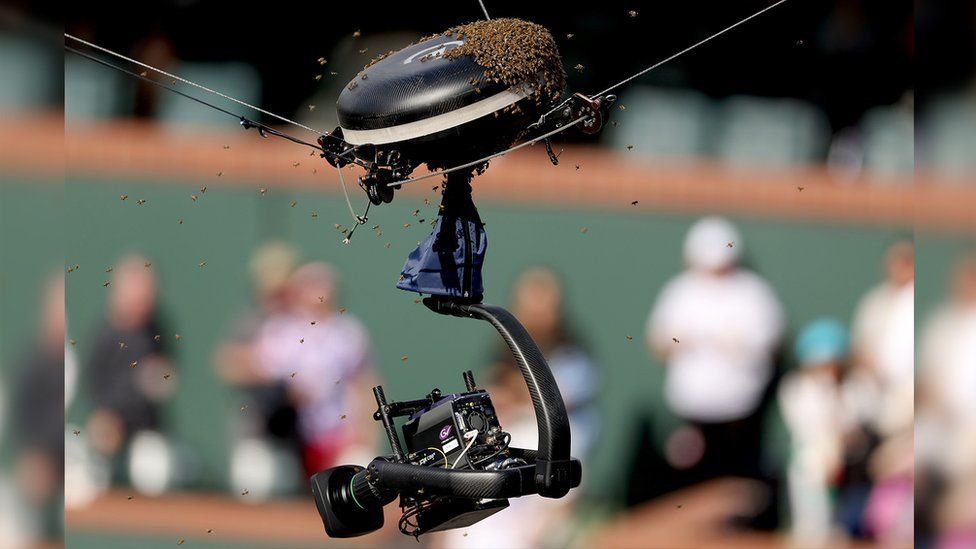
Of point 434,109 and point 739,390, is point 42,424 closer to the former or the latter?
point 434,109

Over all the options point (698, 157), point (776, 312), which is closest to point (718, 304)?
point (776, 312)

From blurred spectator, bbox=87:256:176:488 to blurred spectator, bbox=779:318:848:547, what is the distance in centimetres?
381

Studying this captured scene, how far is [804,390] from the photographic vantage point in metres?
7.50

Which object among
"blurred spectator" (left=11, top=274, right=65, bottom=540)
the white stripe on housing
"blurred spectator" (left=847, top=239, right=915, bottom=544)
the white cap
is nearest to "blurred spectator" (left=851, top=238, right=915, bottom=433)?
"blurred spectator" (left=847, top=239, right=915, bottom=544)

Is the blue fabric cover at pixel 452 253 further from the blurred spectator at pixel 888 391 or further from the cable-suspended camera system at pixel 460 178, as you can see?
the blurred spectator at pixel 888 391

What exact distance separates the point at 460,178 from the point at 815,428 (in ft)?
13.3

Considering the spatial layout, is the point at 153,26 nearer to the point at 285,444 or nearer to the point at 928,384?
the point at 285,444

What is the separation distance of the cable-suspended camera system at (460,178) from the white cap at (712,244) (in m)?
3.38

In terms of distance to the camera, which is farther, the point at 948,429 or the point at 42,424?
the point at 948,429

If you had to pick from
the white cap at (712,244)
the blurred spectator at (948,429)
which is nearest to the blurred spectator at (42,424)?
the blurred spectator at (948,429)

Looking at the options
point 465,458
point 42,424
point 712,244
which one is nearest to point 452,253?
point 465,458

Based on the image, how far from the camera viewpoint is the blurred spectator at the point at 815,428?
7457 millimetres

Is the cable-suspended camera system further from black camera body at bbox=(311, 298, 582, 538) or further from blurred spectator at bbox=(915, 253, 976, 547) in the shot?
blurred spectator at bbox=(915, 253, 976, 547)

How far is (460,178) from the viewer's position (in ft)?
13.8
